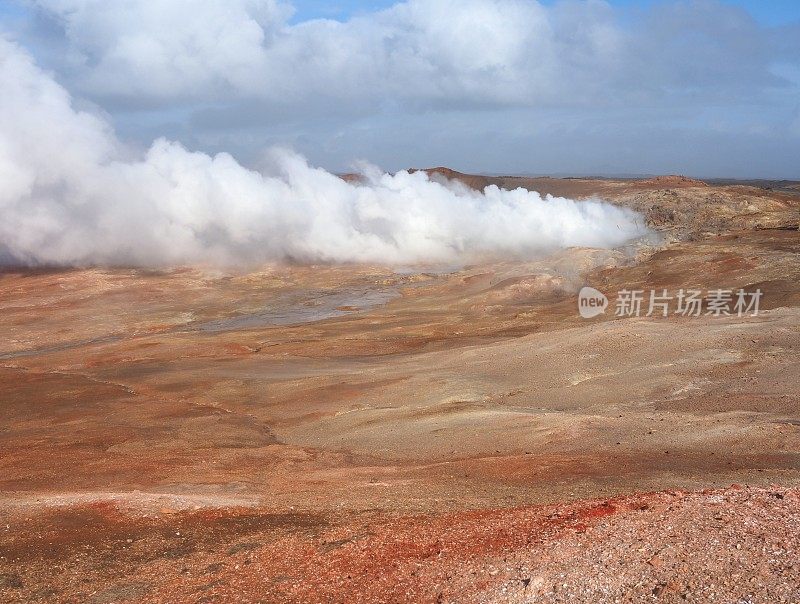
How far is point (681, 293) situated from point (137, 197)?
38.0 meters

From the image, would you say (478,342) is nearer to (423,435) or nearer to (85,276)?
(423,435)

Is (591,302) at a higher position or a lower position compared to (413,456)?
higher

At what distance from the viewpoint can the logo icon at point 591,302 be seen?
28875mm

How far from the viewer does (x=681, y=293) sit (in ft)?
96.9

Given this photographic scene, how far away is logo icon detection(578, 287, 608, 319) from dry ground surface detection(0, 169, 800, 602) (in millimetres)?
802

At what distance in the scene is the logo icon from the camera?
94.7 feet

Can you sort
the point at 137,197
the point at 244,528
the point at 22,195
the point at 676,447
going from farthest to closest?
the point at 137,197 → the point at 22,195 → the point at 676,447 → the point at 244,528

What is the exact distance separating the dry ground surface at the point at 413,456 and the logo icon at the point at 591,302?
0.80 meters

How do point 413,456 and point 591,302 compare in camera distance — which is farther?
point 591,302

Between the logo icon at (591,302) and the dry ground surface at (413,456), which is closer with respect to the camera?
the dry ground surface at (413,456)

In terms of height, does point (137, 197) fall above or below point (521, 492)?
above

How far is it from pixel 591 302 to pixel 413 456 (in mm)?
19644

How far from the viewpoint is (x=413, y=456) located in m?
12.8

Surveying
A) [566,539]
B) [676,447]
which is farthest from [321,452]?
[566,539]
